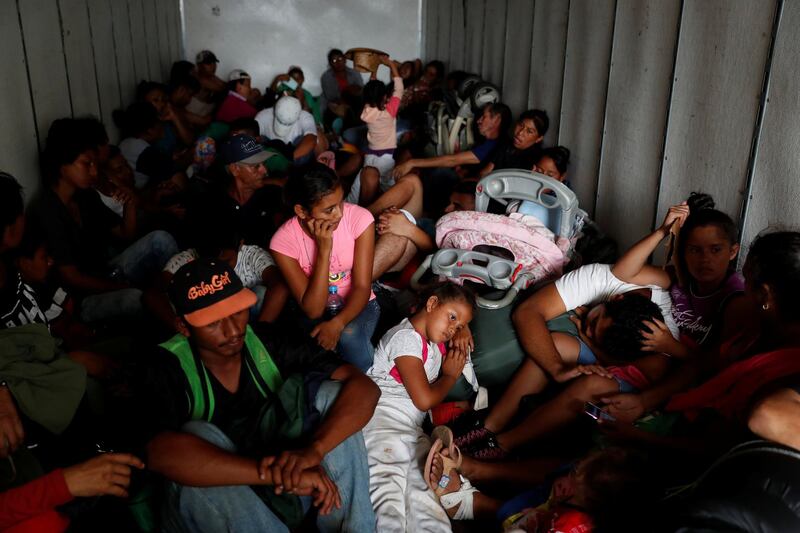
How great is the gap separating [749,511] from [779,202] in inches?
62.6

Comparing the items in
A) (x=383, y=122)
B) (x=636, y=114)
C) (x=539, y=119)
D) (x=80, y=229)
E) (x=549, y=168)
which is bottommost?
(x=80, y=229)

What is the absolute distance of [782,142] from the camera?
212 cm

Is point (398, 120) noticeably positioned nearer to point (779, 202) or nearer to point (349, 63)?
point (349, 63)

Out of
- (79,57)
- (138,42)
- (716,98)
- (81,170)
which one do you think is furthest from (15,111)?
(716,98)

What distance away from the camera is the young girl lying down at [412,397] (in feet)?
6.15

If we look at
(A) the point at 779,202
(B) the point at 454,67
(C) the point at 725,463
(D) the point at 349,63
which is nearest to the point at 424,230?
(A) the point at 779,202

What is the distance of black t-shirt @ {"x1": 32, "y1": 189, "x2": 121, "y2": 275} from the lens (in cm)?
276

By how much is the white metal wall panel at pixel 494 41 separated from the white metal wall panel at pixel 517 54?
4.5 inches

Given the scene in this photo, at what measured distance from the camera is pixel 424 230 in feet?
11.1

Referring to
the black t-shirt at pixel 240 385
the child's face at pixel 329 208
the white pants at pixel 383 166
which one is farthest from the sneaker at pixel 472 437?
the white pants at pixel 383 166

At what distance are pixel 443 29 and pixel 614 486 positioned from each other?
6575mm

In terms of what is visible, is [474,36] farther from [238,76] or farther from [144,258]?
[144,258]

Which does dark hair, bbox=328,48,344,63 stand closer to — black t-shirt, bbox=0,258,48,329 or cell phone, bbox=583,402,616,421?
black t-shirt, bbox=0,258,48,329

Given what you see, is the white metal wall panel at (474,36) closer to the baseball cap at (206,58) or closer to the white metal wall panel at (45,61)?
the baseball cap at (206,58)
